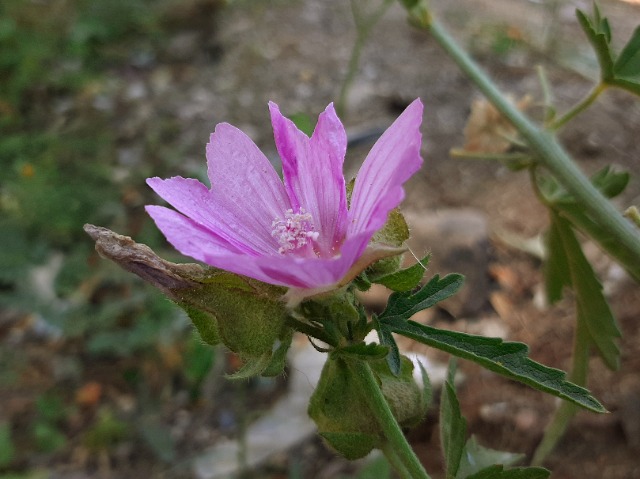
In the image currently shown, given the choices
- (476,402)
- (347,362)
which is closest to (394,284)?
(347,362)

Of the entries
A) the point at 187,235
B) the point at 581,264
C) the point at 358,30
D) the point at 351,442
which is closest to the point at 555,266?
the point at 581,264

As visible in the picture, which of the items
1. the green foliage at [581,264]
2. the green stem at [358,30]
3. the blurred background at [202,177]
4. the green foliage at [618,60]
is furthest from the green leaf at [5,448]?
the green foliage at [618,60]

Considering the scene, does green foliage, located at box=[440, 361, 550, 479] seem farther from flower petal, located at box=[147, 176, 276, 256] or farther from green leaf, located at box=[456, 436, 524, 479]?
flower petal, located at box=[147, 176, 276, 256]

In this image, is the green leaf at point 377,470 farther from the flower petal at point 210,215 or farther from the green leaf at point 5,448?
the green leaf at point 5,448

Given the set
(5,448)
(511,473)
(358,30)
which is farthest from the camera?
(5,448)

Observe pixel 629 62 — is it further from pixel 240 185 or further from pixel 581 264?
pixel 240 185

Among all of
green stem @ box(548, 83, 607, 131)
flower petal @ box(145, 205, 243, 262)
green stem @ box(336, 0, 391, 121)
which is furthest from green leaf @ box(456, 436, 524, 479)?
green stem @ box(336, 0, 391, 121)
